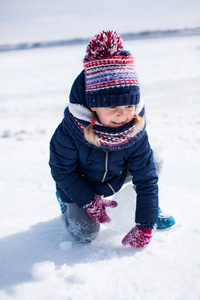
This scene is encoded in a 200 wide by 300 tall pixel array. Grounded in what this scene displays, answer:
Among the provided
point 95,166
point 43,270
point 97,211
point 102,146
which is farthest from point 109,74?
point 43,270

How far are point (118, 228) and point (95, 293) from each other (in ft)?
1.62

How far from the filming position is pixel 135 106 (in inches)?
57.1

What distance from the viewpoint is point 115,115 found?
1392 mm

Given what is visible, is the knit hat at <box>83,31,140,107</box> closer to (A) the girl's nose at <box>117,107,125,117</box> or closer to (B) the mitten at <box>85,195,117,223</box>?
(A) the girl's nose at <box>117,107,125,117</box>

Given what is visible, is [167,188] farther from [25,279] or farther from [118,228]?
[25,279]

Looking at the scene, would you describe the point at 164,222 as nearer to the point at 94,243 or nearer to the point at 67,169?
the point at 94,243

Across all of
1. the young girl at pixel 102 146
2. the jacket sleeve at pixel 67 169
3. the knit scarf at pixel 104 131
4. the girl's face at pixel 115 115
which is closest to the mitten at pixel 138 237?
the young girl at pixel 102 146

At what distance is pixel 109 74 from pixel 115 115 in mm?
186

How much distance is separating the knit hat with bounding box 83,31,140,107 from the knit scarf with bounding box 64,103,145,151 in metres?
0.07

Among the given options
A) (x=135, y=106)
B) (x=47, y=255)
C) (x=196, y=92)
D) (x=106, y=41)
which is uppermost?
(x=106, y=41)

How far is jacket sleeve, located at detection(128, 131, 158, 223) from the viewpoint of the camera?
148 cm

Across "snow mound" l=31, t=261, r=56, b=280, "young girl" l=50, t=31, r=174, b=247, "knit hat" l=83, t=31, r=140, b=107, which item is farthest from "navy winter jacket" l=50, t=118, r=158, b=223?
"snow mound" l=31, t=261, r=56, b=280

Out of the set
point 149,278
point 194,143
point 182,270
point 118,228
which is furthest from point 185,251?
point 194,143

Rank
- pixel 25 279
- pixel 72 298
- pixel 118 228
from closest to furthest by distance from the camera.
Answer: pixel 72 298 < pixel 25 279 < pixel 118 228
